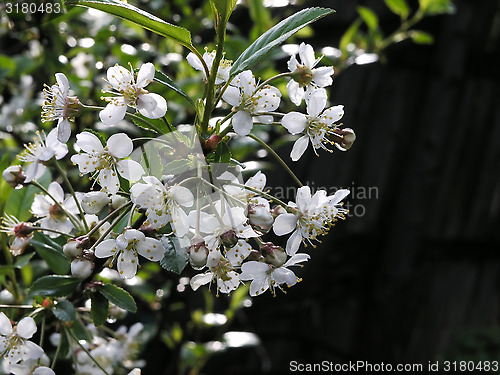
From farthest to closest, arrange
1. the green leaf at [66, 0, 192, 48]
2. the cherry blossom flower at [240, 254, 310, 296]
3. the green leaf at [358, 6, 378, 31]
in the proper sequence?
1. the green leaf at [358, 6, 378, 31]
2. the cherry blossom flower at [240, 254, 310, 296]
3. the green leaf at [66, 0, 192, 48]

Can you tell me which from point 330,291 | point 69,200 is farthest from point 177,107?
point 330,291

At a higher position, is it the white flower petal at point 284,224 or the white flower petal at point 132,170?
the white flower petal at point 132,170

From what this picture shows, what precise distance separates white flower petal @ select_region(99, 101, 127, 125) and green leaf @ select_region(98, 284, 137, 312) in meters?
0.25

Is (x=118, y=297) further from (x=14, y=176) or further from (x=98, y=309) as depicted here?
(x=14, y=176)

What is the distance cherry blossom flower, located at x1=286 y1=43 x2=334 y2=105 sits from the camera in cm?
82

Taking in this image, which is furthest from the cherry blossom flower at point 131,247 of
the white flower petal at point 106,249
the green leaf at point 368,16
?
the green leaf at point 368,16

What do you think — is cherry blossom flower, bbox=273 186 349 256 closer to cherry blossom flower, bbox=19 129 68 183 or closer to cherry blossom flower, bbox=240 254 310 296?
cherry blossom flower, bbox=240 254 310 296

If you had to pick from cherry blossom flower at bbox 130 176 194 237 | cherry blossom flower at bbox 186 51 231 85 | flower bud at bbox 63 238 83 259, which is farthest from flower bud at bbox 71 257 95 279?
cherry blossom flower at bbox 186 51 231 85

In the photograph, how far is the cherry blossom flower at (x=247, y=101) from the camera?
2.35 feet

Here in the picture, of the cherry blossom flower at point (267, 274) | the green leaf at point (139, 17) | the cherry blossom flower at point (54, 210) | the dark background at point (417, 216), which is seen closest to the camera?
the green leaf at point (139, 17)

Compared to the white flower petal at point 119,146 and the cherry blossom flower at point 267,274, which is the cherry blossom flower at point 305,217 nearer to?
the cherry blossom flower at point 267,274

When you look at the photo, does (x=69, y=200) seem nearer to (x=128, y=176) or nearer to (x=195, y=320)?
(x=128, y=176)

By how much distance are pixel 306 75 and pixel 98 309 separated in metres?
0.49

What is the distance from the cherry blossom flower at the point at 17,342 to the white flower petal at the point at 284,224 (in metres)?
0.38
